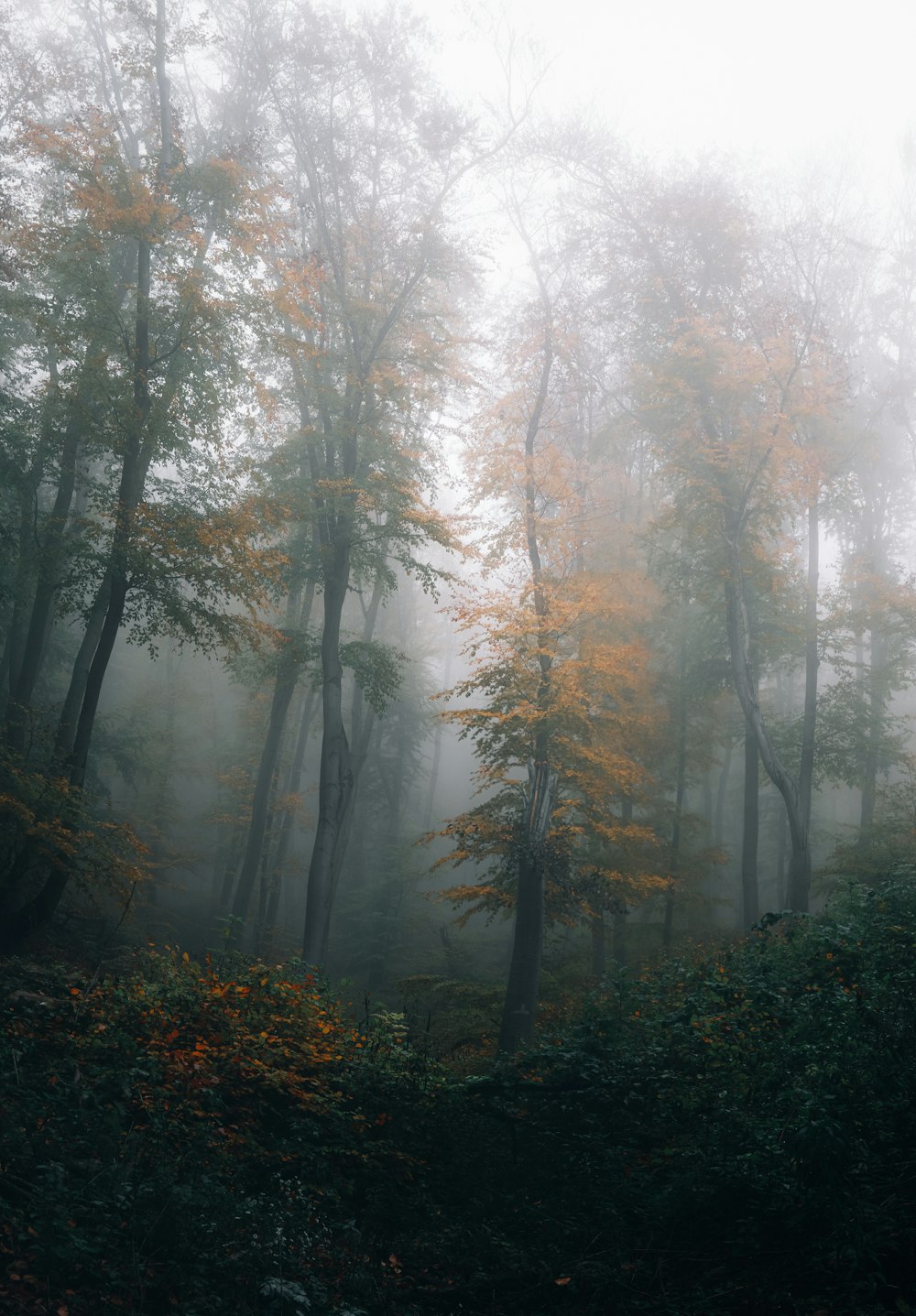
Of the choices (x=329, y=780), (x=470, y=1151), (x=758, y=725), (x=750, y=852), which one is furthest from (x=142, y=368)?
(x=750, y=852)

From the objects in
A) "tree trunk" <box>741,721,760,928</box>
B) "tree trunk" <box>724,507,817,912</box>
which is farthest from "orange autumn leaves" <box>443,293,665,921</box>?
"tree trunk" <box>741,721,760,928</box>

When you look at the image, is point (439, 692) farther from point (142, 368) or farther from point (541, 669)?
point (142, 368)

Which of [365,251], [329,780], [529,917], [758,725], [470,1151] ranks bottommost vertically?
[470,1151]

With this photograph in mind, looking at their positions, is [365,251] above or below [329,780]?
above

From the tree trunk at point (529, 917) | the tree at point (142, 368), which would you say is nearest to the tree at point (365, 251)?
the tree at point (142, 368)

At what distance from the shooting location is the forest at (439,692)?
4500 millimetres

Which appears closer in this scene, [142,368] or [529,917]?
[142,368]

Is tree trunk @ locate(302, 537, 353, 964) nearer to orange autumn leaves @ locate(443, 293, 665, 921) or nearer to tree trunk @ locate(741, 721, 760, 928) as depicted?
orange autumn leaves @ locate(443, 293, 665, 921)

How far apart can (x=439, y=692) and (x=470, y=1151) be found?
9.25m

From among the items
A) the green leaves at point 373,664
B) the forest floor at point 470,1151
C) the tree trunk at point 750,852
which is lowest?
the forest floor at point 470,1151

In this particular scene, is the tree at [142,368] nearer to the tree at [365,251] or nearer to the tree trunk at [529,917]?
the tree at [365,251]

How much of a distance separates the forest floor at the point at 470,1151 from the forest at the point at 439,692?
3 centimetres

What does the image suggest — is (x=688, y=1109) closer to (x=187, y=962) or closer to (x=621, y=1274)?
(x=621, y=1274)

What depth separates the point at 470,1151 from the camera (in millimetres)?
5914
